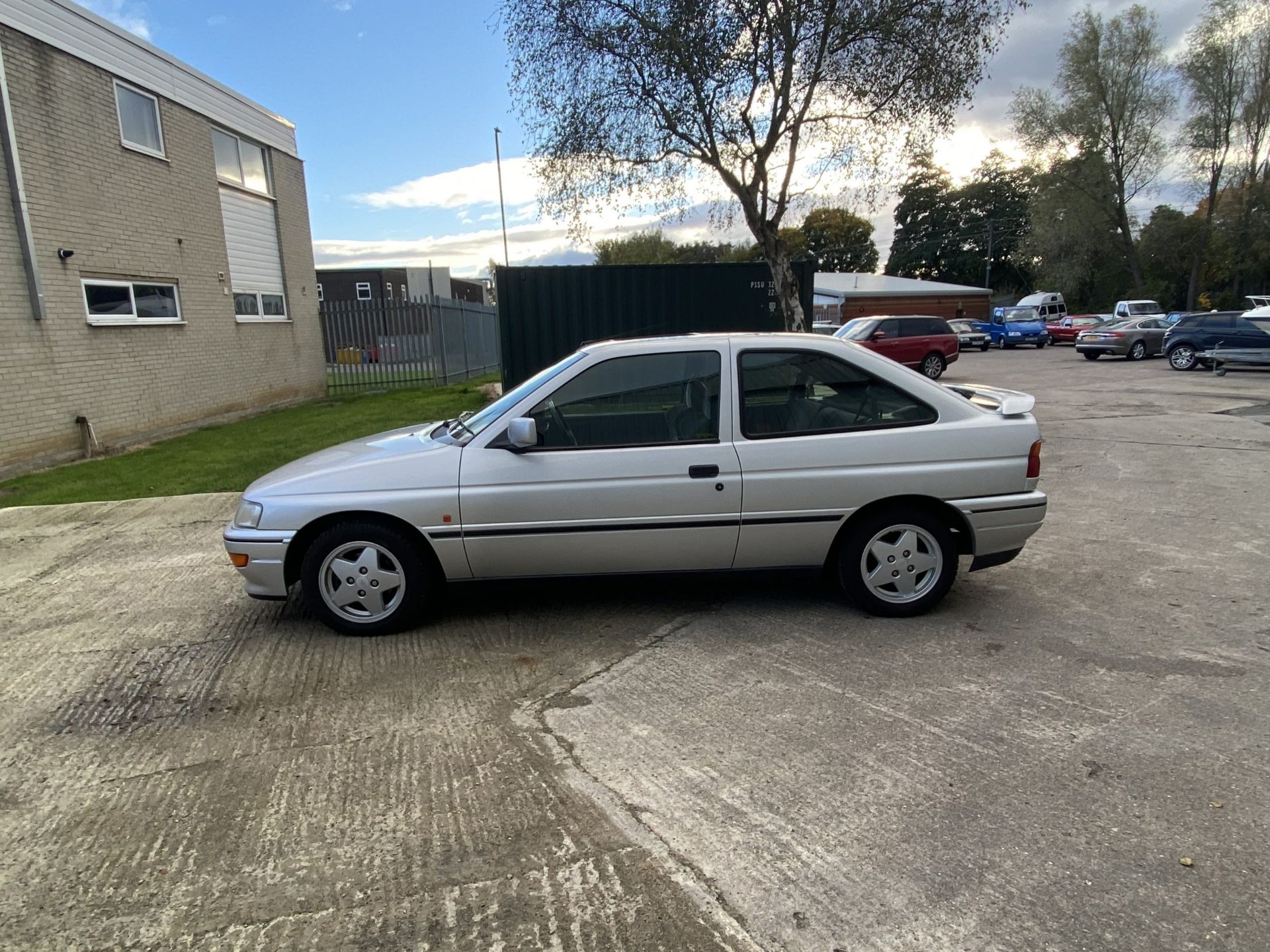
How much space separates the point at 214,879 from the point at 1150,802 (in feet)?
10.3

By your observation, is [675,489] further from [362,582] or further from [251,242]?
[251,242]

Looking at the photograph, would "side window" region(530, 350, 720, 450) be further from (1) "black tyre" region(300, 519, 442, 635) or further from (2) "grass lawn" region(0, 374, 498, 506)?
(2) "grass lawn" region(0, 374, 498, 506)

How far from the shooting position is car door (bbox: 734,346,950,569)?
421 centimetres

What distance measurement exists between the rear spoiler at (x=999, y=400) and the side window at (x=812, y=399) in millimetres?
397

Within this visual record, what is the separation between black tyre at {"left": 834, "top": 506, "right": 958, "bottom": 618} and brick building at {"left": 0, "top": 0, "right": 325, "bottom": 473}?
10424 mm

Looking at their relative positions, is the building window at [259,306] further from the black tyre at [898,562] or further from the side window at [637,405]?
the black tyre at [898,562]

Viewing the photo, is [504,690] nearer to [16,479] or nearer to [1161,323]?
[16,479]

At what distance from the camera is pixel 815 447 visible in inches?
167

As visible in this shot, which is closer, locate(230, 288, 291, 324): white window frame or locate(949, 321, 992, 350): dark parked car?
locate(230, 288, 291, 324): white window frame

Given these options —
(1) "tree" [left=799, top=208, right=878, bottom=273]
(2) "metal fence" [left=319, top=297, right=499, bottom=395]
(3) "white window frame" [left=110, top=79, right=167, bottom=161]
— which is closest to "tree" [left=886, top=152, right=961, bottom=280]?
(1) "tree" [left=799, top=208, right=878, bottom=273]

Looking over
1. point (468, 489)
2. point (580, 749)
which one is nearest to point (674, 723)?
point (580, 749)

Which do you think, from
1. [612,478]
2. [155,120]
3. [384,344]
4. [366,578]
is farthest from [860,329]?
[366,578]

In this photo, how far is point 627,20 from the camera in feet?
37.7

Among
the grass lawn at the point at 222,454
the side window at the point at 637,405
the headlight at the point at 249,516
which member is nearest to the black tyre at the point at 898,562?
the side window at the point at 637,405
